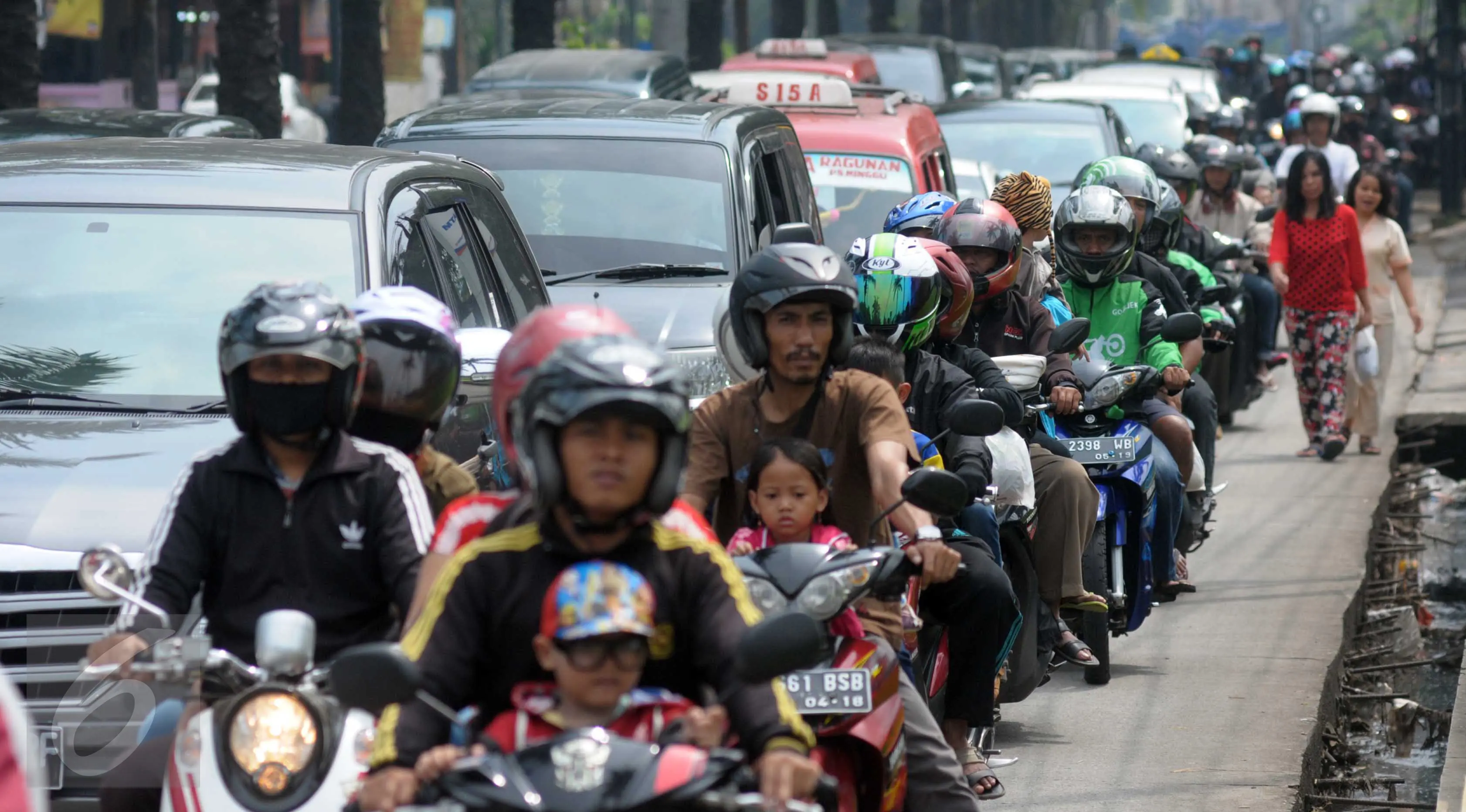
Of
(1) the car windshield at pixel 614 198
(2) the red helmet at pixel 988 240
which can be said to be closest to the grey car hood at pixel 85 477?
(2) the red helmet at pixel 988 240

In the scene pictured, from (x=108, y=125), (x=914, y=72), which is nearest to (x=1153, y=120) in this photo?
(x=914, y=72)

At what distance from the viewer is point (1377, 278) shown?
595 inches

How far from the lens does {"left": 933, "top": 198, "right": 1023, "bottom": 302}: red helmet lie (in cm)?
721

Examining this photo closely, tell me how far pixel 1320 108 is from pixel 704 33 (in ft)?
45.1

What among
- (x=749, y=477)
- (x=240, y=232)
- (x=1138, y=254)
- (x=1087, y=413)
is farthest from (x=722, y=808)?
(x=1138, y=254)

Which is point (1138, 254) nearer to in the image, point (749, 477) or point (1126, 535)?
point (1126, 535)

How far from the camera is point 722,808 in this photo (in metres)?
3.10

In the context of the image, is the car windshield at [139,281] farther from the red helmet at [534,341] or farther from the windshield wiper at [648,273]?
the windshield wiper at [648,273]

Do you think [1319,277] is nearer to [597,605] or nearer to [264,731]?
[264,731]

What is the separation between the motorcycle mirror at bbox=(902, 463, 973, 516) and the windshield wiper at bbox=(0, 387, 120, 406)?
2220 millimetres

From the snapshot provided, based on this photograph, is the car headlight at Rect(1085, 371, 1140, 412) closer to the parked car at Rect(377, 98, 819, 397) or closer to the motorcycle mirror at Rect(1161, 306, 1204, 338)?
the motorcycle mirror at Rect(1161, 306, 1204, 338)

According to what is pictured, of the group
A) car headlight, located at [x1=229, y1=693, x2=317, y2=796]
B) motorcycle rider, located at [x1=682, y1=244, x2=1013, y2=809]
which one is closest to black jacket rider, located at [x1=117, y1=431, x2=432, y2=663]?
car headlight, located at [x1=229, y1=693, x2=317, y2=796]

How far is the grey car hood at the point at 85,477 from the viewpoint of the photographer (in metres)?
4.99

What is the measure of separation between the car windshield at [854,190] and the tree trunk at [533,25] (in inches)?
466
